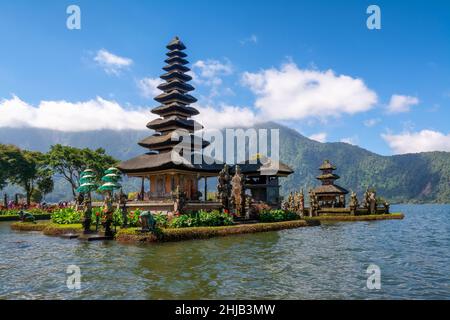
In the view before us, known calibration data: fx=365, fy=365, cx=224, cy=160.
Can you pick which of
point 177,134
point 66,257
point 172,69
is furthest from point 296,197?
point 66,257

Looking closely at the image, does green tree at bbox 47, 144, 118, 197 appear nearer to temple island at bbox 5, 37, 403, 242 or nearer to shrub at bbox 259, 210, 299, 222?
temple island at bbox 5, 37, 403, 242

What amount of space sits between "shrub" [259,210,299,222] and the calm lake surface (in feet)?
44.3

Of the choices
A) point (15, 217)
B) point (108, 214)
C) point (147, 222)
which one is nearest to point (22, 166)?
point (15, 217)

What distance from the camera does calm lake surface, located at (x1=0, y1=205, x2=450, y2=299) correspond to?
39.8 ft

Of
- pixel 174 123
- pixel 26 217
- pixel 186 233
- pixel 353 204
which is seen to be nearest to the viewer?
pixel 186 233

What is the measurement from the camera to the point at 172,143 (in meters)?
43.0

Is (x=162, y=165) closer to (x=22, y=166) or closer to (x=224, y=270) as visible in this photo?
(x=224, y=270)

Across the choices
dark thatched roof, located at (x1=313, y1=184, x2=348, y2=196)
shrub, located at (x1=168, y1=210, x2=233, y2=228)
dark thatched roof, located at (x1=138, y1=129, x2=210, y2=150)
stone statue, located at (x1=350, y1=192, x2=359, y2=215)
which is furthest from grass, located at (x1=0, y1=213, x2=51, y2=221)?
stone statue, located at (x1=350, y1=192, x2=359, y2=215)

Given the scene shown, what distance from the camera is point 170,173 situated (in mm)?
39469

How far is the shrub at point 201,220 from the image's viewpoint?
1119 inches

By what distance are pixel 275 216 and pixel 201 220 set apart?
38.3ft

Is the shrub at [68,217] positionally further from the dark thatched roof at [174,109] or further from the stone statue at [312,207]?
the stone statue at [312,207]

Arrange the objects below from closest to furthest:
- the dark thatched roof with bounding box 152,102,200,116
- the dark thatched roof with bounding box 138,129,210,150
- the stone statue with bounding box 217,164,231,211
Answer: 1. the stone statue with bounding box 217,164,231,211
2. the dark thatched roof with bounding box 138,129,210,150
3. the dark thatched roof with bounding box 152,102,200,116
